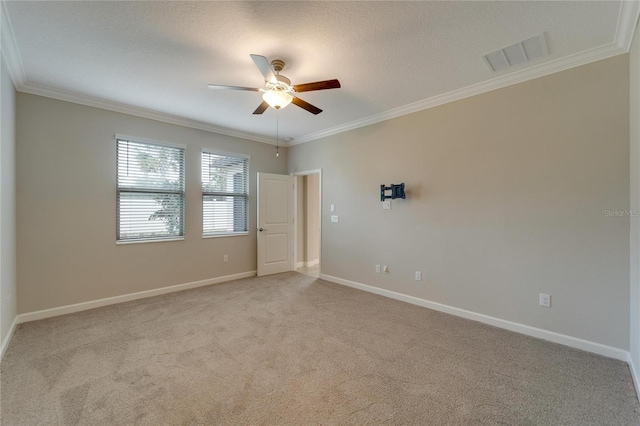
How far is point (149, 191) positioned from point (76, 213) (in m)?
0.87

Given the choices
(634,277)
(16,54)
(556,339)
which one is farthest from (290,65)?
(556,339)

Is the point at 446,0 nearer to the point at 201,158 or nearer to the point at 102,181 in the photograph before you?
the point at 201,158

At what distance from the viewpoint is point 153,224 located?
162 inches

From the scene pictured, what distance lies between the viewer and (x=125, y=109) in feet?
12.5

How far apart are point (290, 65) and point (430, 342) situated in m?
3.04

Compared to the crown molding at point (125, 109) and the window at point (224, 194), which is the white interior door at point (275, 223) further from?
the crown molding at point (125, 109)

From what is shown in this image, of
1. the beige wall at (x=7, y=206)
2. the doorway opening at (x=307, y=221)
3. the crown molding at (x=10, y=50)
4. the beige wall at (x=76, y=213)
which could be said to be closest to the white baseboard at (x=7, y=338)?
the beige wall at (x=7, y=206)

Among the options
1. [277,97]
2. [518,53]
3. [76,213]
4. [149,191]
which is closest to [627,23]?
[518,53]

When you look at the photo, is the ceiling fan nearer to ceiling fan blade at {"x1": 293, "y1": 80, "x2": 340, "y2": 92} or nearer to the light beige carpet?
ceiling fan blade at {"x1": 293, "y1": 80, "x2": 340, "y2": 92}

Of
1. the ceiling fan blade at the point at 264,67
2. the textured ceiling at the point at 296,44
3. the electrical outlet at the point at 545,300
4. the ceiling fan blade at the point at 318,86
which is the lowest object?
the electrical outlet at the point at 545,300

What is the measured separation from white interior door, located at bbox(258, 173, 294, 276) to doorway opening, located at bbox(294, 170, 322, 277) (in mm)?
447

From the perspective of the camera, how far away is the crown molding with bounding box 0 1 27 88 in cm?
205

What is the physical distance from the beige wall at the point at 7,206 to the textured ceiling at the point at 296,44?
33 centimetres

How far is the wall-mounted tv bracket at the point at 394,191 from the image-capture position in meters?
3.79
